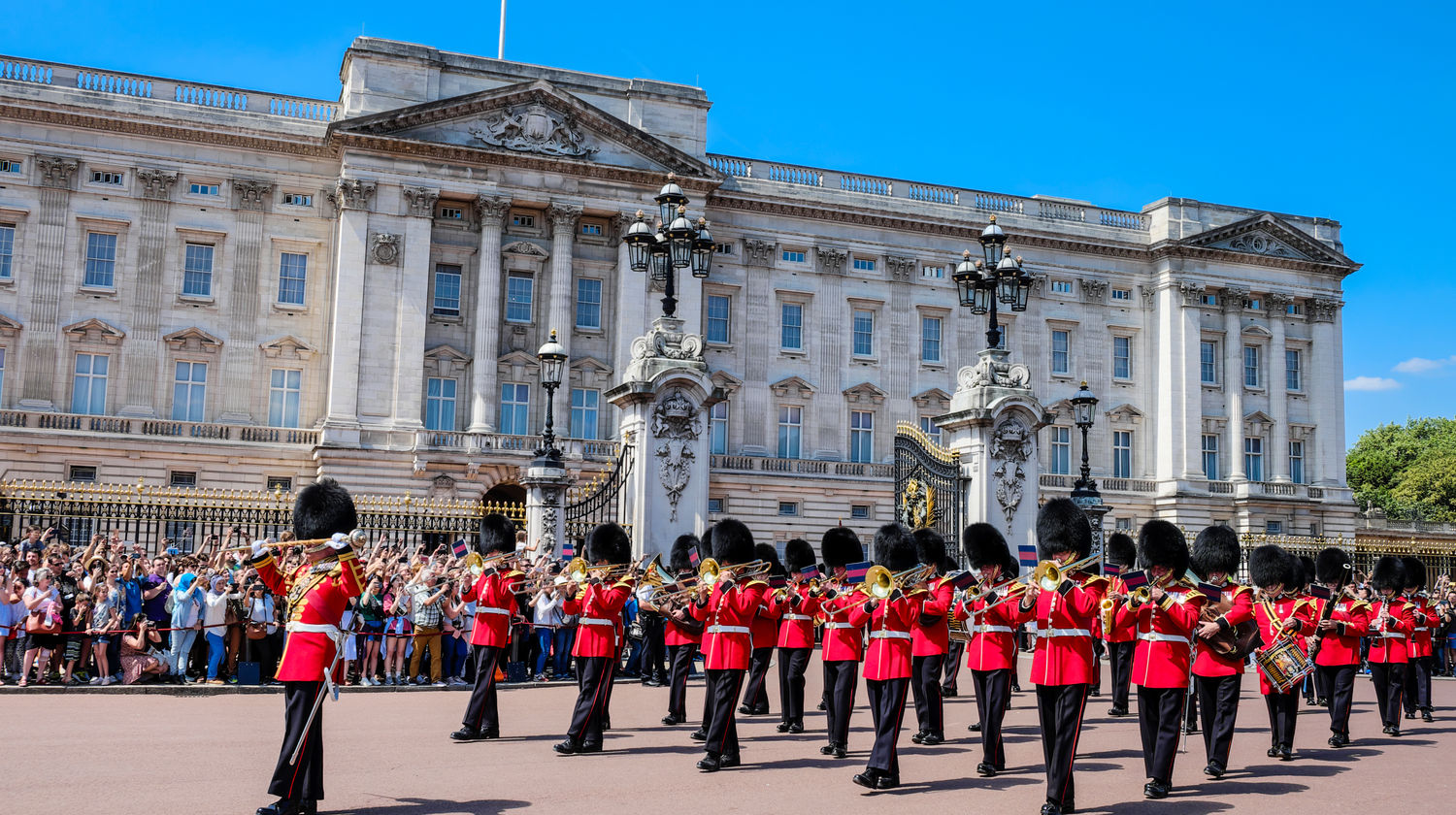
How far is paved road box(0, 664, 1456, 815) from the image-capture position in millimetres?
8914

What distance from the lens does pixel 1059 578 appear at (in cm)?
937

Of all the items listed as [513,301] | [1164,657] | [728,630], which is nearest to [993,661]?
[1164,657]

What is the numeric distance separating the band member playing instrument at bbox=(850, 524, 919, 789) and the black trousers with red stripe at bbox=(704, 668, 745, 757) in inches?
41.8

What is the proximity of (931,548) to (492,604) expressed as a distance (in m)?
3.99

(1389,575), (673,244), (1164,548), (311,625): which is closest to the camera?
(311,625)

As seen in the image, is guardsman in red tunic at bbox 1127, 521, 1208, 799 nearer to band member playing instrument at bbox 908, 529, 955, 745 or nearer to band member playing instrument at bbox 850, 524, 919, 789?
band member playing instrument at bbox 850, 524, 919, 789

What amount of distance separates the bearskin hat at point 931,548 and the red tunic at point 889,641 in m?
1.81

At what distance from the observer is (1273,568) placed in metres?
12.1

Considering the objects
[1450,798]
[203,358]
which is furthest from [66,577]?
[203,358]

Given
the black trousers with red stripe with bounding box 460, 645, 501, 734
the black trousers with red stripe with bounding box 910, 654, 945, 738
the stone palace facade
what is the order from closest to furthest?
the black trousers with red stripe with bounding box 460, 645, 501, 734 < the black trousers with red stripe with bounding box 910, 654, 945, 738 < the stone palace facade

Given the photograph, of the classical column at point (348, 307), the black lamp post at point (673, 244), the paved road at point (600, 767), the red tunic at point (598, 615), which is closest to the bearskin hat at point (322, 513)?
the paved road at point (600, 767)

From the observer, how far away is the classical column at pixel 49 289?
36.3 metres

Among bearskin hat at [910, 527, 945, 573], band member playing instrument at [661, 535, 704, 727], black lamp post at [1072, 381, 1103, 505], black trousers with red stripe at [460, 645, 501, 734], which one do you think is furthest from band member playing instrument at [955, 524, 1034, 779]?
black lamp post at [1072, 381, 1103, 505]

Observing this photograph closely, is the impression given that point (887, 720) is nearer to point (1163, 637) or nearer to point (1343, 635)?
point (1163, 637)
